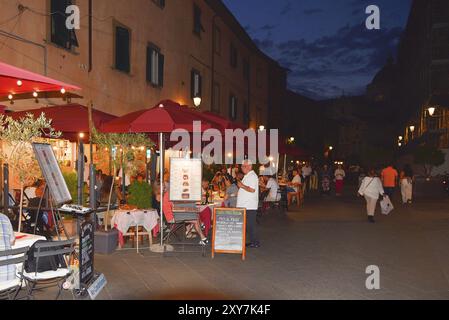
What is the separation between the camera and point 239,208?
29.3 feet

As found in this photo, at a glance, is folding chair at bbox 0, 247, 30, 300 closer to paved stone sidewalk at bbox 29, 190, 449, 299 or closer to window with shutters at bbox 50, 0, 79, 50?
paved stone sidewalk at bbox 29, 190, 449, 299

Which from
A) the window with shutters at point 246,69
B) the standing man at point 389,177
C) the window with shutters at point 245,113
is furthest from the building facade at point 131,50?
the standing man at point 389,177

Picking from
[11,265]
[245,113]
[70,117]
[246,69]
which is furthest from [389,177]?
[246,69]

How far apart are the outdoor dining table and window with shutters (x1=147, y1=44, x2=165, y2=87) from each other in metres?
10.1

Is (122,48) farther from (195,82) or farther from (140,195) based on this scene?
(140,195)

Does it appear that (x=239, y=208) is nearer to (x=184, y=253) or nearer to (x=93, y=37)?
(x=184, y=253)

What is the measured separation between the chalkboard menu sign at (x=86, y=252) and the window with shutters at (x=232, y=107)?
24.4 metres

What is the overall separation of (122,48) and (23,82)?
10612 millimetres

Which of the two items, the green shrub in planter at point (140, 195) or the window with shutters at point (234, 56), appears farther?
the window with shutters at point (234, 56)

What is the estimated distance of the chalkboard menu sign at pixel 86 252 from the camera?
5.84 m

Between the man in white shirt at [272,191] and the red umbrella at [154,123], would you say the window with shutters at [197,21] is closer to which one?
the man in white shirt at [272,191]

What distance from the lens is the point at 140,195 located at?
9812 millimetres
